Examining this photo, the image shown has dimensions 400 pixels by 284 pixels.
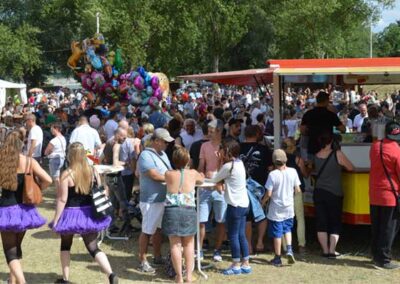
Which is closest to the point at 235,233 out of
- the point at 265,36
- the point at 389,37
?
the point at 265,36

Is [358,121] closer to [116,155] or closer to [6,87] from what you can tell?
[116,155]

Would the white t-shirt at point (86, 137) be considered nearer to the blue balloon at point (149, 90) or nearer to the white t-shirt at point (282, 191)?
the white t-shirt at point (282, 191)

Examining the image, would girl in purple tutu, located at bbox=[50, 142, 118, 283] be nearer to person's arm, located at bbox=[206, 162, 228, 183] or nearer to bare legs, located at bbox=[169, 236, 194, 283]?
bare legs, located at bbox=[169, 236, 194, 283]

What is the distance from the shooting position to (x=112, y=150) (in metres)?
8.56

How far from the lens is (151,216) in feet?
20.6

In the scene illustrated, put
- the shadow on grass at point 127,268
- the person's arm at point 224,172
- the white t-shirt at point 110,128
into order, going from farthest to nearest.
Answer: the white t-shirt at point 110,128
the shadow on grass at point 127,268
the person's arm at point 224,172

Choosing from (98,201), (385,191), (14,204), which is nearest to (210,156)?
(98,201)

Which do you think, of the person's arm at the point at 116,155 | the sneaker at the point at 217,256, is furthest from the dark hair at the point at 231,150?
the person's arm at the point at 116,155

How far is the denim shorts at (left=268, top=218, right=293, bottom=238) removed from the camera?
22.3ft

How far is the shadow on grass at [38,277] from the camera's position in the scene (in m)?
6.31

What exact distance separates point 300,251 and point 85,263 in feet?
8.79

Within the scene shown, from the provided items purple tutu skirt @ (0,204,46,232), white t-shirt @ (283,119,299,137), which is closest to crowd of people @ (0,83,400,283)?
purple tutu skirt @ (0,204,46,232)

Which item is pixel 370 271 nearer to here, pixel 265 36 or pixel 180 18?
pixel 180 18

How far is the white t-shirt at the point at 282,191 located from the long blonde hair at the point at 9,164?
287 cm
